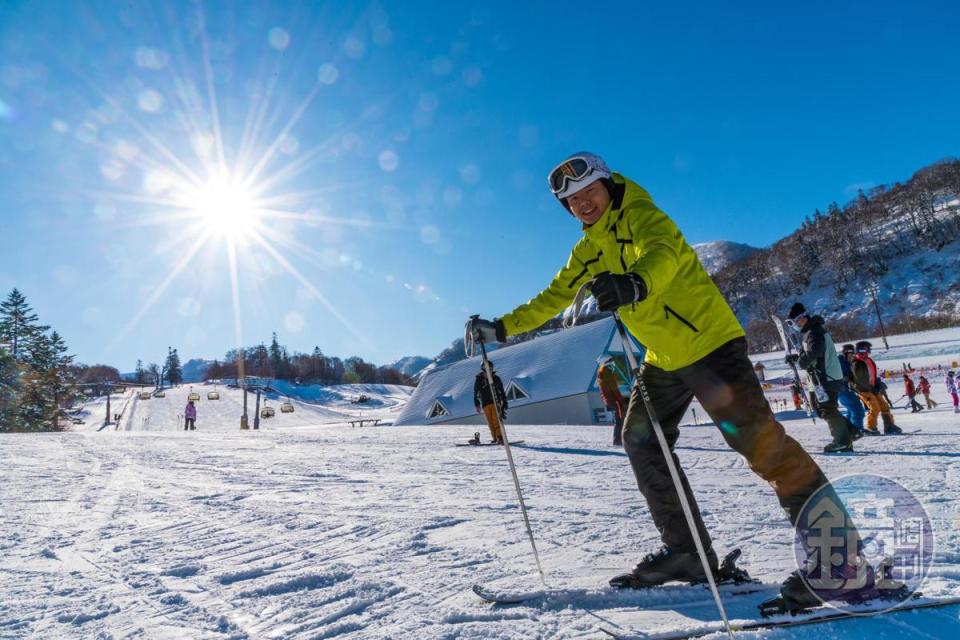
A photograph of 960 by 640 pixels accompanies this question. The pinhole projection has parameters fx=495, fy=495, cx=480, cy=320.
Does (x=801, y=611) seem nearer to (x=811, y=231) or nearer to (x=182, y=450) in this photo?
(x=182, y=450)

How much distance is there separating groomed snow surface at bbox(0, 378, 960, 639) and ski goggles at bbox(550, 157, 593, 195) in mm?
1881

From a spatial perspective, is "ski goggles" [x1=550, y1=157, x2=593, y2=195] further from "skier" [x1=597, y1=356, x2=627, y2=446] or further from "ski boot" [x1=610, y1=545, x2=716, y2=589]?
"skier" [x1=597, y1=356, x2=627, y2=446]

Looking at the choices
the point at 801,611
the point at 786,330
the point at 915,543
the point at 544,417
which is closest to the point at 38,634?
the point at 801,611

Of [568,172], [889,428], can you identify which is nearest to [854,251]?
[889,428]

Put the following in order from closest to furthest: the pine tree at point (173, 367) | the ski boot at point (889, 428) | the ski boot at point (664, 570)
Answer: the ski boot at point (664, 570), the ski boot at point (889, 428), the pine tree at point (173, 367)

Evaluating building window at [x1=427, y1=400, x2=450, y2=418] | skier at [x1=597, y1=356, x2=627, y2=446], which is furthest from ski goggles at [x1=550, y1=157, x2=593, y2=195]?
building window at [x1=427, y1=400, x2=450, y2=418]

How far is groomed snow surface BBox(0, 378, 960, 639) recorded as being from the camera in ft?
6.45

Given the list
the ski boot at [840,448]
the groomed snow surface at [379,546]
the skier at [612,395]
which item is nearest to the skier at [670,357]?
the groomed snow surface at [379,546]

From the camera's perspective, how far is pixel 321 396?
9294 centimetres

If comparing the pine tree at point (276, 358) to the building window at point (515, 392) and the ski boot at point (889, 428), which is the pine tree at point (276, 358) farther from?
the ski boot at point (889, 428)

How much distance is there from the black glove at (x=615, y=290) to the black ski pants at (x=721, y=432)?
61 centimetres

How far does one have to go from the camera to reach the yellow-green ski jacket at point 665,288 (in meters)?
2.12

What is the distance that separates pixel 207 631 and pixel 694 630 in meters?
1.85

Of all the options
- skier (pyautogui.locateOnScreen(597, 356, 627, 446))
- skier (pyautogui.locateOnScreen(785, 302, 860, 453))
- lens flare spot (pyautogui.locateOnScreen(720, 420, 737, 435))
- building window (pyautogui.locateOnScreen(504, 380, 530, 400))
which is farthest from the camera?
building window (pyautogui.locateOnScreen(504, 380, 530, 400))
